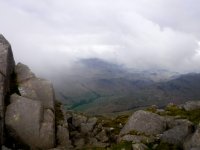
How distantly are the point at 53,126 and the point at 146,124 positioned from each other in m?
12.9

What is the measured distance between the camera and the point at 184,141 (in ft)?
128

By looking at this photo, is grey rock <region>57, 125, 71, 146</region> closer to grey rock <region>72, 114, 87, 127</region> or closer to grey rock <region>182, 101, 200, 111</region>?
grey rock <region>72, 114, 87, 127</region>

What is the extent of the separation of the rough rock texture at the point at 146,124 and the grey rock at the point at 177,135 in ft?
17.8

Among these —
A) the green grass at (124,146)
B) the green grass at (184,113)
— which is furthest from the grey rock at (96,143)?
the green grass at (184,113)

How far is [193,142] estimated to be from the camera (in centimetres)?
3650

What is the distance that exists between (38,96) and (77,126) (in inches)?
404

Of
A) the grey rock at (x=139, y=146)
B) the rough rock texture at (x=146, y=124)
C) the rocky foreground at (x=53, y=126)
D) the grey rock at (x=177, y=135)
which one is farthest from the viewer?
the rough rock texture at (x=146, y=124)

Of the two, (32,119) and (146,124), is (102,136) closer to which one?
(146,124)

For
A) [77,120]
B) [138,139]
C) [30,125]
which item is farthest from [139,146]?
[77,120]

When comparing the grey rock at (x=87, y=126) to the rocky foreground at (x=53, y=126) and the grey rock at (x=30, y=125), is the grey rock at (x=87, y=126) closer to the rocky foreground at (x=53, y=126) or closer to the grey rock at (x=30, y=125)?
the rocky foreground at (x=53, y=126)

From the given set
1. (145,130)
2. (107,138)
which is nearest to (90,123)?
(107,138)

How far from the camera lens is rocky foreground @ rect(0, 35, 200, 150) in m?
41.4

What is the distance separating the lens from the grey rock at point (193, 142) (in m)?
35.9

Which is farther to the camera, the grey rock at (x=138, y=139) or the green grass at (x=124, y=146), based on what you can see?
the grey rock at (x=138, y=139)
